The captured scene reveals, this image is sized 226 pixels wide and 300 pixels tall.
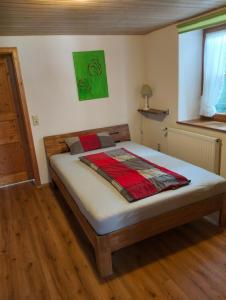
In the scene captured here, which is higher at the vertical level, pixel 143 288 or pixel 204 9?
pixel 204 9

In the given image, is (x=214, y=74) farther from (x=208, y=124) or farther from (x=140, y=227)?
(x=140, y=227)

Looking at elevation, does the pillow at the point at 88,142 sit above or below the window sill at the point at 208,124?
below

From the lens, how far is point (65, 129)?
3539 mm

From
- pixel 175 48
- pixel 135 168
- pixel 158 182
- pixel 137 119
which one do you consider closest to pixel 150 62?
pixel 175 48

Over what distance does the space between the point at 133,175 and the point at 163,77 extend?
1847mm

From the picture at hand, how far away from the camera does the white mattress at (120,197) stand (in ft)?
5.90

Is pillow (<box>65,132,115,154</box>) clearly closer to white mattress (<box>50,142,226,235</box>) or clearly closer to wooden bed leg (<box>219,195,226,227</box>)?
white mattress (<box>50,142,226,235</box>)

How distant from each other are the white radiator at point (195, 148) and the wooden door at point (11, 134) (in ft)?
7.21

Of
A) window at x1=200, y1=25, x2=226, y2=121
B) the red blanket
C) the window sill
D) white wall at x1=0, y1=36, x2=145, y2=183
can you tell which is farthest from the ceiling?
the red blanket

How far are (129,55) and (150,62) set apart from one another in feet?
1.13

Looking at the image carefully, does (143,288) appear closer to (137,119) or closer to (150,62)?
(137,119)

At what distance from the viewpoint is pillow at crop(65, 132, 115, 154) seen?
3.33 meters

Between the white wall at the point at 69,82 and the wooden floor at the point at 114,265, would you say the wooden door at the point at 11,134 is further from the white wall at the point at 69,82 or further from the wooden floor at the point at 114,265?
the wooden floor at the point at 114,265

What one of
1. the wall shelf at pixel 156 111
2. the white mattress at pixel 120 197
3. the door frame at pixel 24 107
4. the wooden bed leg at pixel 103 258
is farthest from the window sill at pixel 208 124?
the door frame at pixel 24 107
